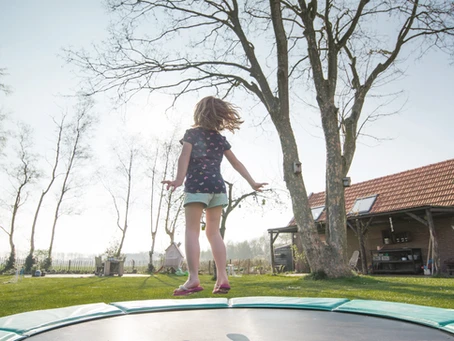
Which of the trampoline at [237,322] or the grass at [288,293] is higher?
the trampoline at [237,322]

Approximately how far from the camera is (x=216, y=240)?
2.10 meters

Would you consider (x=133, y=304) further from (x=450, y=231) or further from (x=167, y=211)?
(x=167, y=211)

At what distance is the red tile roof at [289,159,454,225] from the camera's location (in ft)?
34.4

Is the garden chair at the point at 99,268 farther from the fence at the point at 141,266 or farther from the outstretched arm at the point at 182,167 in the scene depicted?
the outstretched arm at the point at 182,167

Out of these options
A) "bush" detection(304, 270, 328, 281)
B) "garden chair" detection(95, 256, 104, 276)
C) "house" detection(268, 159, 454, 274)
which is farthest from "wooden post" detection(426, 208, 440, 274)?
"garden chair" detection(95, 256, 104, 276)

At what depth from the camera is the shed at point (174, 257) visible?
561 inches

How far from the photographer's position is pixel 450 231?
398 inches

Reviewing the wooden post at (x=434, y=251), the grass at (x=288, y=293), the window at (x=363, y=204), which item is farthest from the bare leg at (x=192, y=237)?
the window at (x=363, y=204)

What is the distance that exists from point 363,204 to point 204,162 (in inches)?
467

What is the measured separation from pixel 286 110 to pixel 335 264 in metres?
2.59

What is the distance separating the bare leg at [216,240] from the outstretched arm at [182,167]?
29cm

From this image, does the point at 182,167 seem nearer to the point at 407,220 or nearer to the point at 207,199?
the point at 207,199

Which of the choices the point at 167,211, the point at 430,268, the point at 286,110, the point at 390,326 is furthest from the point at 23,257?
the point at 390,326

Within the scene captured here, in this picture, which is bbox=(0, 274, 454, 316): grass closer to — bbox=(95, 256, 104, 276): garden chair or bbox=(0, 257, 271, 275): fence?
bbox=(95, 256, 104, 276): garden chair
